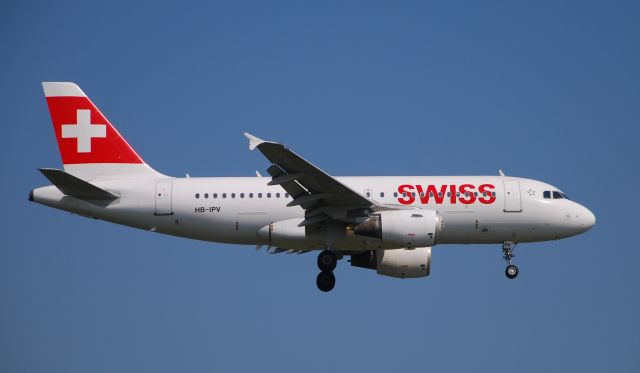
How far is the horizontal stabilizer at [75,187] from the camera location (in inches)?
1516

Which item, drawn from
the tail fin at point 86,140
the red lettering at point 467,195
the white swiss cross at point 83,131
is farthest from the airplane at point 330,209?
the white swiss cross at point 83,131

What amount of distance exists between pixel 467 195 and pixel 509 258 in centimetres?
319

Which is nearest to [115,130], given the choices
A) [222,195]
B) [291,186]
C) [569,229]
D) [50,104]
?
[50,104]

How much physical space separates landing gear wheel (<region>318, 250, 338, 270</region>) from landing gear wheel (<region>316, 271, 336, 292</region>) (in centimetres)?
19

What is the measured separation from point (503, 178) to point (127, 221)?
14.7m

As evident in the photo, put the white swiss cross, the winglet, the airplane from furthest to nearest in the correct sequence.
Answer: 1. the white swiss cross
2. the airplane
3. the winglet

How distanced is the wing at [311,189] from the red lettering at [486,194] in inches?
170

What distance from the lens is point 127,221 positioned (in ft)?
132

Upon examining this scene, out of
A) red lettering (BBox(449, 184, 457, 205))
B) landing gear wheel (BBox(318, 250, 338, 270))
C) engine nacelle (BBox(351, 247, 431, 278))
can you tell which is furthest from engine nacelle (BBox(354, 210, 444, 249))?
engine nacelle (BBox(351, 247, 431, 278))

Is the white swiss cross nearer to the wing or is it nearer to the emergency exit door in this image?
the emergency exit door

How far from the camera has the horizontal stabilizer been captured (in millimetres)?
38500

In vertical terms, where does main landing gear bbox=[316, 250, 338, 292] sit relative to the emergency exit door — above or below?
below

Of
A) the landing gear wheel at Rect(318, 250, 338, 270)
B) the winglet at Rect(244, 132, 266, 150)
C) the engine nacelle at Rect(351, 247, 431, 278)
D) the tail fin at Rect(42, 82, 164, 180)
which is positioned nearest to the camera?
the winglet at Rect(244, 132, 266, 150)

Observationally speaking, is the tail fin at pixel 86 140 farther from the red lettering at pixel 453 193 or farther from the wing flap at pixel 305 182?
the red lettering at pixel 453 193
